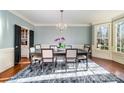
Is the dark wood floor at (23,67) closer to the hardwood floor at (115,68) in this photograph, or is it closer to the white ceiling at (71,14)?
the hardwood floor at (115,68)

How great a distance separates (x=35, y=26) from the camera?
39.4 ft

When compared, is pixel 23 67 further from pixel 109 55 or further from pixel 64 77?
pixel 109 55

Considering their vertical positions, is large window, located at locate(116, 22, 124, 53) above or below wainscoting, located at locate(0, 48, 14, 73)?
above

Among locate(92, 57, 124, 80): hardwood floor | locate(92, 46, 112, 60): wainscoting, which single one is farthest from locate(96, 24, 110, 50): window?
locate(92, 57, 124, 80): hardwood floor

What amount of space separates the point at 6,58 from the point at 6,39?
0.74m

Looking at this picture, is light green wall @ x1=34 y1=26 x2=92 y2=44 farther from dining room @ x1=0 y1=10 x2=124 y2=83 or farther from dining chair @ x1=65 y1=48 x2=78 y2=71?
dining chair @ x1=65 y1=48 x2=78 y2=71

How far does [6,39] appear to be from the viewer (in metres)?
6.11

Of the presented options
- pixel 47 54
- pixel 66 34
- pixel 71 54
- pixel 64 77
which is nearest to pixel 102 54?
pixel 66 34

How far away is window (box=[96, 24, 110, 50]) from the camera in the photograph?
32.2 ft

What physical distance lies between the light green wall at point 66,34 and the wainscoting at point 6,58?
5450 mm

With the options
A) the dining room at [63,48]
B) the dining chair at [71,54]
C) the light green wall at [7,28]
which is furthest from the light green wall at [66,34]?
the dining chair at [71,54]
